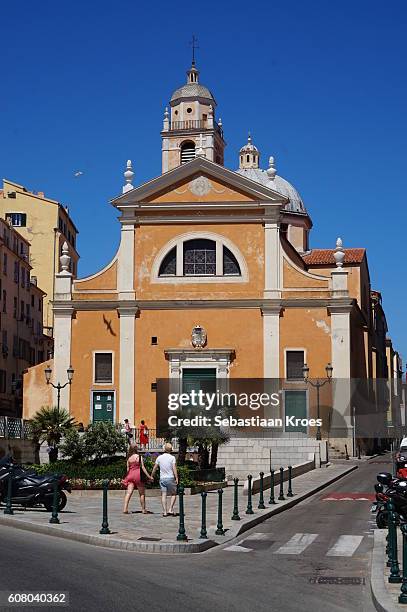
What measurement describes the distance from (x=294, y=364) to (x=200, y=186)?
10.2 m

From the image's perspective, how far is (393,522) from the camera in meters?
12.4

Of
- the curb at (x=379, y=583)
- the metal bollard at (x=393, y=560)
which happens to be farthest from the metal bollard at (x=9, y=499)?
the metal bollard at (x=393, y=560)

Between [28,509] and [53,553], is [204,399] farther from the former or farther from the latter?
[53,553]

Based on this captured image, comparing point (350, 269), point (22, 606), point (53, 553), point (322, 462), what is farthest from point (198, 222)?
point (22, 606)

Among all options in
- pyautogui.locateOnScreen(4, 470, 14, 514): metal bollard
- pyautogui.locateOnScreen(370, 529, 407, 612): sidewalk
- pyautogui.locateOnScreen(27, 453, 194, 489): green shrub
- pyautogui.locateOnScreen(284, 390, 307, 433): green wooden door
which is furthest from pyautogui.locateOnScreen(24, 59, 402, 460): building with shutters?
pyautogui.locateOnScreen(370, 529, 407, 612): sidewalk

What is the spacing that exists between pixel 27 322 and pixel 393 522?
2122 inches

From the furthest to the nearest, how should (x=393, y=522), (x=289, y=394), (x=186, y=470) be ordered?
(x=289, y=394)
(x=186, y=470)
(x=393, y=522)

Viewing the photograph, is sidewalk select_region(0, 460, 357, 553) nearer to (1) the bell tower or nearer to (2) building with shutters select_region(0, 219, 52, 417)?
(2) building with shutters select_region(0, 219, 52, 417)

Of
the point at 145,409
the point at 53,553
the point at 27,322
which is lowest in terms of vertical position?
the point at 53,553

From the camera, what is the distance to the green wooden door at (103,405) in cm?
4784

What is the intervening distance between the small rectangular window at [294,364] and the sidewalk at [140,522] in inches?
739

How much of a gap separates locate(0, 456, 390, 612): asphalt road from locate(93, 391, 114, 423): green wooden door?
93.4 ft

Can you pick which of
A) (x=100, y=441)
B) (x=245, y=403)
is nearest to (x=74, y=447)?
(x=100, y=441)

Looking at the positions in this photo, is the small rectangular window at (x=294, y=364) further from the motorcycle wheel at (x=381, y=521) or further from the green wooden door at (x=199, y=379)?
the motorcycle wheel at (x=381, y=521)
